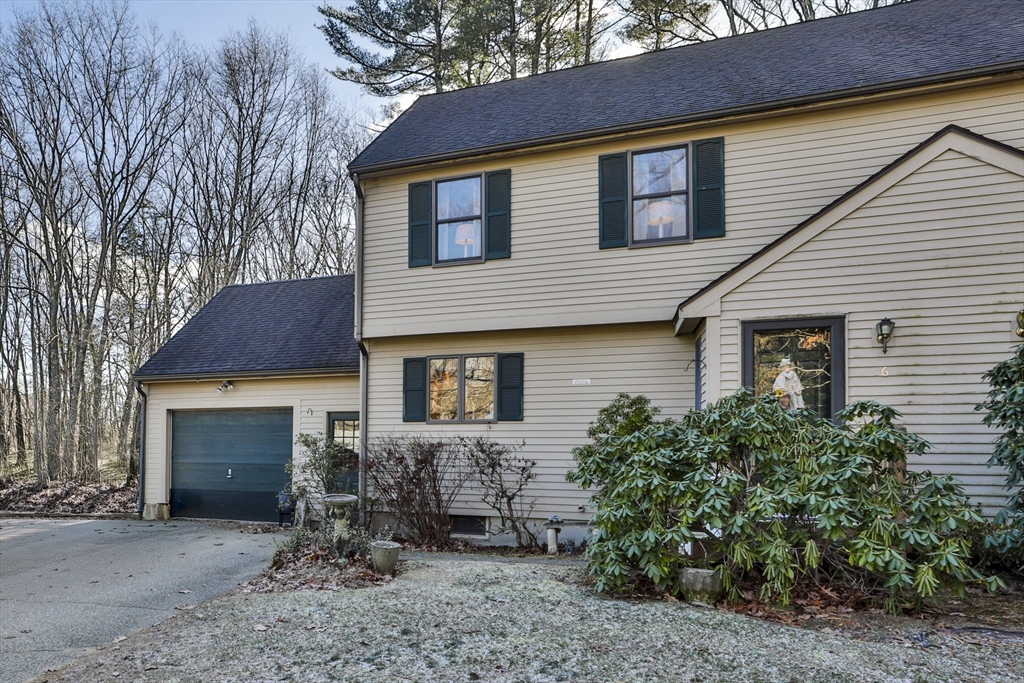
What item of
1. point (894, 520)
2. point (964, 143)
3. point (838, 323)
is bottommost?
point (894, 520)

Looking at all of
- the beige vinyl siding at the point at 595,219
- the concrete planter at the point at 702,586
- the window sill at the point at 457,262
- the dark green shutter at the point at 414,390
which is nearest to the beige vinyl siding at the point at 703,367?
the beige vinyl siding at the point at 595,219

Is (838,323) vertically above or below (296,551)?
above

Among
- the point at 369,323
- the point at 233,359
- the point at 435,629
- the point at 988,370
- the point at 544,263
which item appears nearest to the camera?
the point at 435,629

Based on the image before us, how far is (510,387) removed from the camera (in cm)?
996

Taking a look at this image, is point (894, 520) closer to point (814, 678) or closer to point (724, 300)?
point (814, 678)

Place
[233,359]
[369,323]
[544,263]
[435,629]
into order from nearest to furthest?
[435,629]
[544,263]
[369,323]
[233,359]

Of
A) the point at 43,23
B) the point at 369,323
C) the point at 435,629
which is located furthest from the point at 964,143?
the point at 43,23

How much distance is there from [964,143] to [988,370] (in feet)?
7.38

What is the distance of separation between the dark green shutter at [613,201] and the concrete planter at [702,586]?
483 centimetres

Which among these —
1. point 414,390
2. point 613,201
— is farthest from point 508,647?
point 613,201

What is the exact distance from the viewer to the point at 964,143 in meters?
6.86

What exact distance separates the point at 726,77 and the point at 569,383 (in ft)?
16.2

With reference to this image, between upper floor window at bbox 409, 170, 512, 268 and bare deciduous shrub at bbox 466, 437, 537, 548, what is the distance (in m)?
2.74

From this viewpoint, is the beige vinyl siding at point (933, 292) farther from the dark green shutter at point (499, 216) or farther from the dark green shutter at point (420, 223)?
the dark green shutter at point (420, 223)
